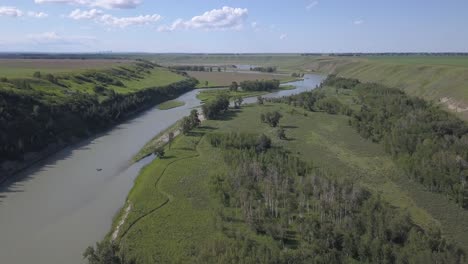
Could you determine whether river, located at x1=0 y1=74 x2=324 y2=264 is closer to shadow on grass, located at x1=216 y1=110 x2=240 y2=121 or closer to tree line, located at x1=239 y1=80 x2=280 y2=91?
shadow on grass, located at x1=216 y1=110 x2=240 y2=121

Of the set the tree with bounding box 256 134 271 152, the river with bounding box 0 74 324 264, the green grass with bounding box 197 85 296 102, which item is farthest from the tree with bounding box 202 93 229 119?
the green grass with bounding box 197 85 296 102

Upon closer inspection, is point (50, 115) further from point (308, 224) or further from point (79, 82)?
point (308, 224)

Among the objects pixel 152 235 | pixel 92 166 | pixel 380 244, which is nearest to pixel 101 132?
pixel 92 166

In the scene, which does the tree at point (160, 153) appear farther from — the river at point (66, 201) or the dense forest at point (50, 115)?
the dense forest at point (50, 115)

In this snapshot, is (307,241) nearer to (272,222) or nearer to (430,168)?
(272,222)

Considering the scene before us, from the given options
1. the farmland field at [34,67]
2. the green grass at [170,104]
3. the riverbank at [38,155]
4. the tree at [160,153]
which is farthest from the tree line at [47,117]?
the farmland field at [34,67]

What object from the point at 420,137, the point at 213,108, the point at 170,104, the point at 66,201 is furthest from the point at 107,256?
the point at 170,104
